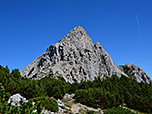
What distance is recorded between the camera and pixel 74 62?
2446 inches

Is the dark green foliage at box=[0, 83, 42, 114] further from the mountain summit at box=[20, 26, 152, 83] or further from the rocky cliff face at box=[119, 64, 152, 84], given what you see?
the rocky cliff face at box=[119, 64, 152, 84]

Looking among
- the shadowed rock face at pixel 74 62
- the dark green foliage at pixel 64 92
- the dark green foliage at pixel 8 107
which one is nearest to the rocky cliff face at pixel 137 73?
the shadowed rock face at pixel 74 62

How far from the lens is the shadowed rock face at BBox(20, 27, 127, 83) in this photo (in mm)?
56247

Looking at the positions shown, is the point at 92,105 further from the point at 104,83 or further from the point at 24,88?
the point at 104,83

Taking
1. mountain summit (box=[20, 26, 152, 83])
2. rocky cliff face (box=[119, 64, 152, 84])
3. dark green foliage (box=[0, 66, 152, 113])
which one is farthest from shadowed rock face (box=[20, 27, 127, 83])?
dark green foliage (box=[0, 66, 152, 113])

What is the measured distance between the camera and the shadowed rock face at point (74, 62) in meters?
56.2

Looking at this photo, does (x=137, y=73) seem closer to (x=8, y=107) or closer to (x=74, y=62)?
(x=74, y=62)

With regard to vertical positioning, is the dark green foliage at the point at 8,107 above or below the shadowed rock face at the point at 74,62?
below

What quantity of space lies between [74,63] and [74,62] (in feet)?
1.90

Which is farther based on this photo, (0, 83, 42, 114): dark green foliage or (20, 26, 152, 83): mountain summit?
(20, 26, 152, 83): mountain summit

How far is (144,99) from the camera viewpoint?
3028 centimetres

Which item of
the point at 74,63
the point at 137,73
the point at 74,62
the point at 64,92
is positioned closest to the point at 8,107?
the point at 64,92

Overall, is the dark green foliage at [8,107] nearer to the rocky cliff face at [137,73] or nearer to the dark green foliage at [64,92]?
the dark green foliage at [64,92]

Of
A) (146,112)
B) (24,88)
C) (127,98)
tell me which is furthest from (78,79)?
(24,88)
